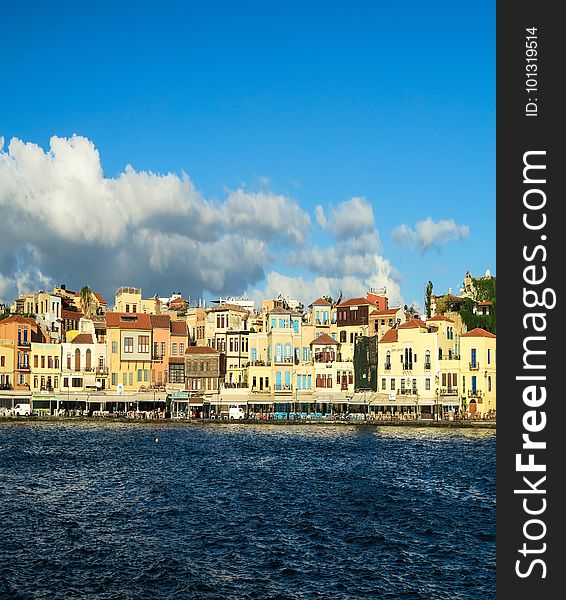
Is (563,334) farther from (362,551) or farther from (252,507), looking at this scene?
(252,507)

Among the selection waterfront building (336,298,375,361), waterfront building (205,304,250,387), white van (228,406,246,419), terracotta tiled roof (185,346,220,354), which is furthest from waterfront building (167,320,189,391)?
waterfront building (336,298,375,361)

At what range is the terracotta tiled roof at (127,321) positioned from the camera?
336ft

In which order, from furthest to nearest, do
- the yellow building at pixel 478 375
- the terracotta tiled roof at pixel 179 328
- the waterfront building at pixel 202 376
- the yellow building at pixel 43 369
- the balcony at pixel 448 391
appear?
the terracotta tiled roof at pixel 179 328
the yellow building at pixel 43 369
the waterfront building at pixel 202 376
the balcony at pixel 448 391
the yellow building at pixel 478 375

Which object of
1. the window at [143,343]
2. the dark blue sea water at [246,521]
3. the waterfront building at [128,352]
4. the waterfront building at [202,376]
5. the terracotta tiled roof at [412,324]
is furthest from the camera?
the window at [143,343]

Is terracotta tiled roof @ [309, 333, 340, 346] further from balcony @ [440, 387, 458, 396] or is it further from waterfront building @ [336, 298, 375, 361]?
balcony @ [440, 387, 458, 396]

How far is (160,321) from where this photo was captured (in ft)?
343

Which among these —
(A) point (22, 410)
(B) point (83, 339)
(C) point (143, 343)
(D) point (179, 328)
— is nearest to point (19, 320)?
(B) point (83, 339)

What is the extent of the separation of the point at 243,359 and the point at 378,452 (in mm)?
41056

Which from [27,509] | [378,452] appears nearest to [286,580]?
[27,509]

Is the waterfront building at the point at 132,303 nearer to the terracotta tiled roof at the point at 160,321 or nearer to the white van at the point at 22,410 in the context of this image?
the terracotta tiled roof at the point at 160,321

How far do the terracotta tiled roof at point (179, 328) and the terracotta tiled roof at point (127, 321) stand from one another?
348 centimetres

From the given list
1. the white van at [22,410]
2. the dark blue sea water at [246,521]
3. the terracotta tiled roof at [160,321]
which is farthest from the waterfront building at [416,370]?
the white van at [22,410]

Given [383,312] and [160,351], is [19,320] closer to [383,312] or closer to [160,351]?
[160,351]

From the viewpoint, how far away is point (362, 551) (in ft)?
107
